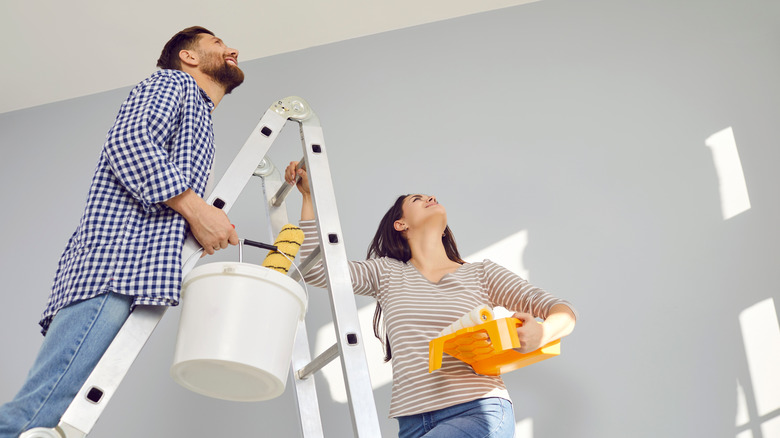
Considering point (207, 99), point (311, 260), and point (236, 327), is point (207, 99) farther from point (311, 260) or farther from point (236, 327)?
point (236, 327)

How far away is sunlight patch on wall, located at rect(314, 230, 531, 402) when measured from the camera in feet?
6.88

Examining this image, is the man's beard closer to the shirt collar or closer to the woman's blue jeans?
the shirt collar

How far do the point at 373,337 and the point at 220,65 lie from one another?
1037 millimetres

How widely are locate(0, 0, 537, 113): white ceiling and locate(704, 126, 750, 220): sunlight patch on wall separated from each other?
37.7 inches

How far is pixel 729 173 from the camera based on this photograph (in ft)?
7.57

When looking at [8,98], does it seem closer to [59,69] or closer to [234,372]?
[59,69]

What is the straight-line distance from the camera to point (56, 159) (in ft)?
8.21

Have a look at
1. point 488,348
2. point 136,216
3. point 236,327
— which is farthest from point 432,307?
point 136,216

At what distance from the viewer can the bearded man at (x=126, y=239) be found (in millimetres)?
1095

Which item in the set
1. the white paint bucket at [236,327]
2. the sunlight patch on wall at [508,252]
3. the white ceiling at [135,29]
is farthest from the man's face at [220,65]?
the sunlight patch on wall at [508,252]

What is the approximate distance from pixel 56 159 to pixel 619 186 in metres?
2.14

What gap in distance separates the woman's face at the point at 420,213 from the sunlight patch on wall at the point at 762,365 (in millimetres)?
1063

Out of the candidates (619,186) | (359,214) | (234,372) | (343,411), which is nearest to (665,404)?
(619,186)

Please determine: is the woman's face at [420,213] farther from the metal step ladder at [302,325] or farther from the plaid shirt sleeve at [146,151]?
the plaid shirt sleeve at [146,151]
